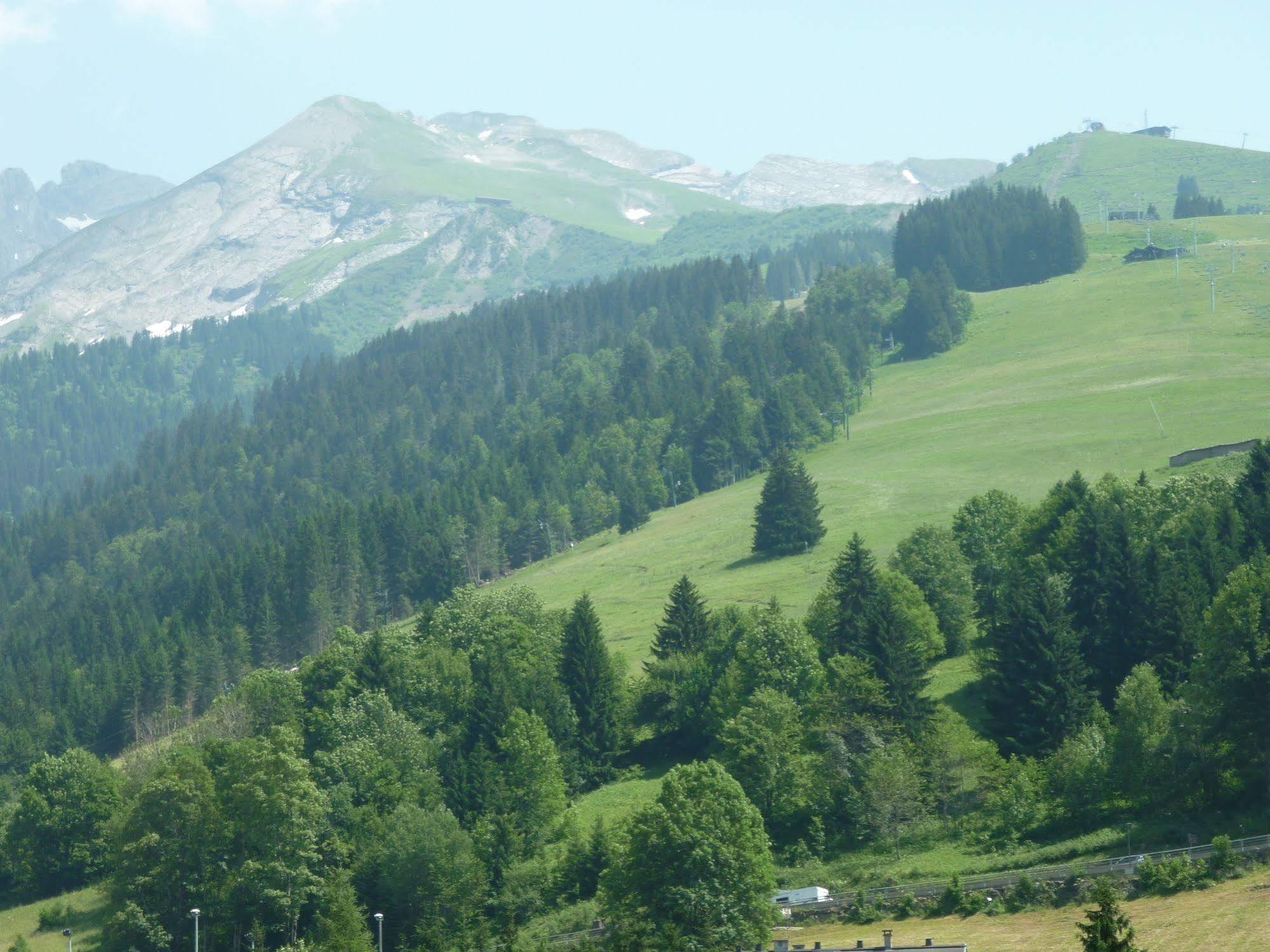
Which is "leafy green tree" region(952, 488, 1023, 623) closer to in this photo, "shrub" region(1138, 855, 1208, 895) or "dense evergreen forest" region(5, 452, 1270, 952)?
"dense evergreen forest" region(5, 452, 1270, 952)

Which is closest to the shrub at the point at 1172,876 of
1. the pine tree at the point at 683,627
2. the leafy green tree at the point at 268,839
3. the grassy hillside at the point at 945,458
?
the leafy green tree at the point at 268,839

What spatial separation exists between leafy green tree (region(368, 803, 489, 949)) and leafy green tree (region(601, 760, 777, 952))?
10891mm

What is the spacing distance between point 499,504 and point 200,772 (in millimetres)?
86396

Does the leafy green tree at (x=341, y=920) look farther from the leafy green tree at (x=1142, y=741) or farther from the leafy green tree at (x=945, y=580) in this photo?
the leafy green tree at (x=945, y=580)

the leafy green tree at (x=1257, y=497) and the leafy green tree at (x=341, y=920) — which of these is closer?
the leafy green tree at (x=341, y=920)

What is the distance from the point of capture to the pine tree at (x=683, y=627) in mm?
111375

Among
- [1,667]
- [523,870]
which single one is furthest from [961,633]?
[1,667]

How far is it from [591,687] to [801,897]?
109 feet

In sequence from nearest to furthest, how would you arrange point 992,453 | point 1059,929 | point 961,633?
point 1059,929 < point 961,633 < point 992,453

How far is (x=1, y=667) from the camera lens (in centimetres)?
18000

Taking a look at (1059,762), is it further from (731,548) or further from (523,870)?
(731,548)

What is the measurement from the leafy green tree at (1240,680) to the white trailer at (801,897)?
61.0 feet

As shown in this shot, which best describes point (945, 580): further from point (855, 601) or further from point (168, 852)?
point (168, 852)

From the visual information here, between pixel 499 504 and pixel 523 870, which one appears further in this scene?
pixel 499 504
